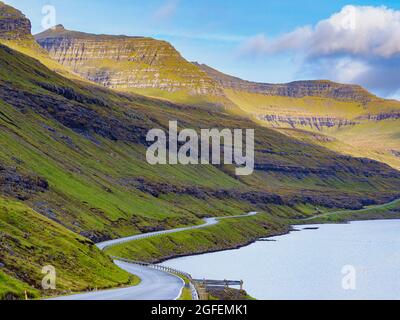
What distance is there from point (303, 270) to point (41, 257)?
257ft

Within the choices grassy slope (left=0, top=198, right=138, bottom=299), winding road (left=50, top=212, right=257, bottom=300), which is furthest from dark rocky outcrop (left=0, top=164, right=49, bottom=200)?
grassy slope (left=0, top=198, right=138, bottom=299)

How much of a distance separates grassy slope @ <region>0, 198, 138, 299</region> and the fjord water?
91.3 feet

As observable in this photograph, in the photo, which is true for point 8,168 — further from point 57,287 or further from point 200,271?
point 57,287

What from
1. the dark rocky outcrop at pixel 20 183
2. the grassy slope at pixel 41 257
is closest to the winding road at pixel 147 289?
the grassy slope at pixel 41 257

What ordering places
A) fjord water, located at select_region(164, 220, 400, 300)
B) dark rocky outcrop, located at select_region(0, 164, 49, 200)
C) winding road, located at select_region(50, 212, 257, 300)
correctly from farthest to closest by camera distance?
dark rocky outcrop, located at select_region(0, 164, 49, 200) < fjord water, located at select_region(164, 220, 400, 300) < winding road, located at select_region(50, 212, 257, 300)

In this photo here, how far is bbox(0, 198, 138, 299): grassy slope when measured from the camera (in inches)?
2763

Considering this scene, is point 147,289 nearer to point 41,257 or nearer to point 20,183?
point 41,257

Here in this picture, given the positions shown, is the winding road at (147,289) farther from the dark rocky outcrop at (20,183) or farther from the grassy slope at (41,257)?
the dark rocky outcrop at (20,183)

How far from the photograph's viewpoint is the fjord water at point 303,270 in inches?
4532

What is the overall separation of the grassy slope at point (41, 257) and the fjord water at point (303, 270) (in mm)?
27841

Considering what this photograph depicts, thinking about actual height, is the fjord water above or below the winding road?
below

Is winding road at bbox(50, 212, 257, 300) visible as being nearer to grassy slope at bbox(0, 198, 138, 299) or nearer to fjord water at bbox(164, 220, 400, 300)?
grassy slope at bbox(0, 198, 138, 299)

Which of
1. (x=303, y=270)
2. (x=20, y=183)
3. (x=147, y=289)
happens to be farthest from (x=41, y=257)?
(x=20, y=183)
